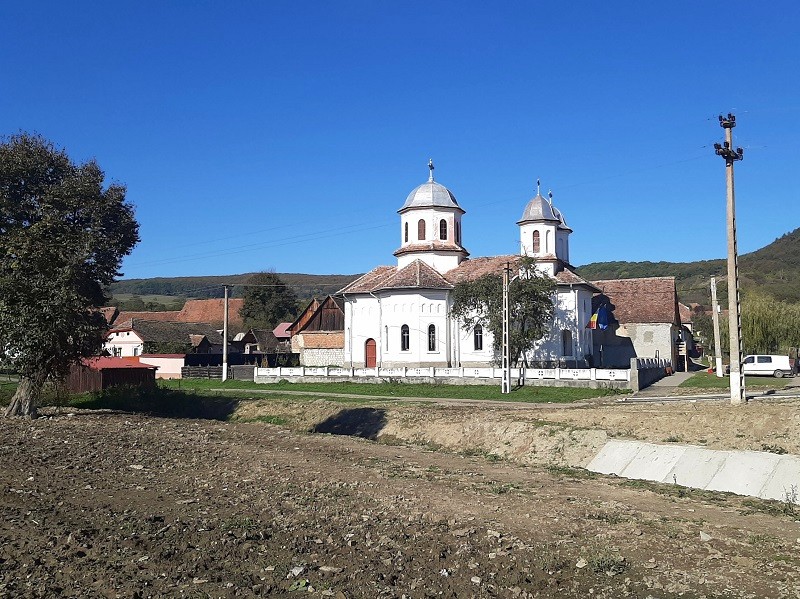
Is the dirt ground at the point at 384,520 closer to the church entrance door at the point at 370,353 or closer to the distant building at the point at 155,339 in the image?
the church entrance door at the point at 370,353

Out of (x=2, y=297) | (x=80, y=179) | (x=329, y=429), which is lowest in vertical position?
(x=329, y=429)

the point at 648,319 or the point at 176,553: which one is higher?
the point at 648,319

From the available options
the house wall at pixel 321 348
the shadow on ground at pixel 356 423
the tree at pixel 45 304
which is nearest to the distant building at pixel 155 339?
the house wall at pixel 321 348

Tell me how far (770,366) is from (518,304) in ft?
50.5

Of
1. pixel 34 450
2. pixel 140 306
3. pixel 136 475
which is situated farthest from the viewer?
pixel 140 306

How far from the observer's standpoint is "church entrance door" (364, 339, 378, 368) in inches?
2108

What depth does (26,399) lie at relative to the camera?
27.0 m

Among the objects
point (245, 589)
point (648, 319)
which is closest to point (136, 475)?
point (245, 589)

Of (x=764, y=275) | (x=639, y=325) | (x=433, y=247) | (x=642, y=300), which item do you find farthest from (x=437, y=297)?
(x=764, y=275)

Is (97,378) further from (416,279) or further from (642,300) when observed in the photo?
(642,300)

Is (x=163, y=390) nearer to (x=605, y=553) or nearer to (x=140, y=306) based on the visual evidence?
(x=605, y=553)

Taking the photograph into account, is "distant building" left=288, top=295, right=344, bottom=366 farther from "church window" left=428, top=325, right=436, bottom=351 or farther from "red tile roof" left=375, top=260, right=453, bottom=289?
"church window" left=428, top=325, right=436, bottom=351

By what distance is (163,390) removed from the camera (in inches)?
1540

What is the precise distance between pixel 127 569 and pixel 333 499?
16.6ft
